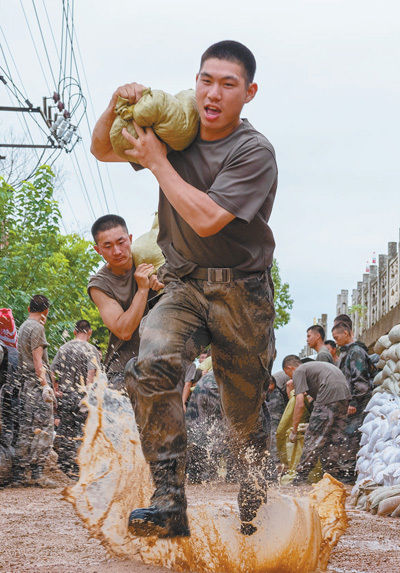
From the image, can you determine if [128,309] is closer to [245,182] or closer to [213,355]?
[213,355]

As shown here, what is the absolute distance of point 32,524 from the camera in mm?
4926

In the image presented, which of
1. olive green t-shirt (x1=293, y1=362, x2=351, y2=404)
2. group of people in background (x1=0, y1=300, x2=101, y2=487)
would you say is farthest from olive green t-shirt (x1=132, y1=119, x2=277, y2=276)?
olive green t-shirt (x1=293, y1=362, x2=351, y2=404)

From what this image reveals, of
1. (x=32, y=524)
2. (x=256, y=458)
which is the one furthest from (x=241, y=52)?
(x=32, y=524)

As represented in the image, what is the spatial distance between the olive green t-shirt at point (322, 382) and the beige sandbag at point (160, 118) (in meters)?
6.33

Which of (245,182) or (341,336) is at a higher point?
(341,336)

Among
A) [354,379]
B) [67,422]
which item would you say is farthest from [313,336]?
[67,422]

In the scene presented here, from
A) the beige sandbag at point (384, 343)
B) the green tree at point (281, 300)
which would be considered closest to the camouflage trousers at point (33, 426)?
the beige sandbag at point (384, 343)

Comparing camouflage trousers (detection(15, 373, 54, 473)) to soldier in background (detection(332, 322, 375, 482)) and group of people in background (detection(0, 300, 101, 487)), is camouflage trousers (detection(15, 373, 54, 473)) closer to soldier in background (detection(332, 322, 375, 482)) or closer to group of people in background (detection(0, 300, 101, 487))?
group of people in background (detection(0, 300, 101, 487))

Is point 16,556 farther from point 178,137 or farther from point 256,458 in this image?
point 178,137

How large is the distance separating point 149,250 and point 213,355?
4.78ft

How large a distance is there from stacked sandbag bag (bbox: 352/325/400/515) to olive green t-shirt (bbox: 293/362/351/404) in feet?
1.34

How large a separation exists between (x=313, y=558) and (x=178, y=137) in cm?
200

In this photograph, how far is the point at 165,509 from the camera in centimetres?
298

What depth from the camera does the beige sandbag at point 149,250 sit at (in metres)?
4.68
